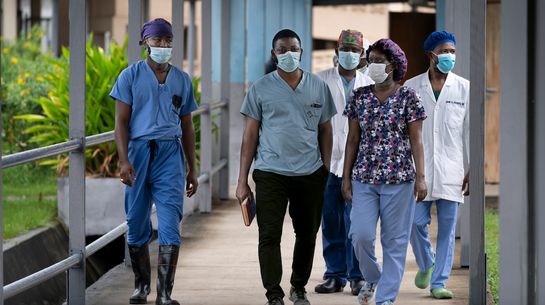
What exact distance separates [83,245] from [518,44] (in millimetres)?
3072

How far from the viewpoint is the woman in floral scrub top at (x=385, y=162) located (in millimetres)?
7301

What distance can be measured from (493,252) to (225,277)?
3.30 meters

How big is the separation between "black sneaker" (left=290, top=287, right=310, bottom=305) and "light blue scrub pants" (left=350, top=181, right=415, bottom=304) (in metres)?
0.48

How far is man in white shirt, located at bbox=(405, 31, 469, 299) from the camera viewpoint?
27.2 ft

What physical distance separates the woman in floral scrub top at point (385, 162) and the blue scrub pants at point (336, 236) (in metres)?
0.94

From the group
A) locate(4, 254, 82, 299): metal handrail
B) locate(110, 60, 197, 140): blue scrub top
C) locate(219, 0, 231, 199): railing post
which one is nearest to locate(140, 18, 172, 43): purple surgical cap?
locate(110, 60, 197, 140): blue scrub top

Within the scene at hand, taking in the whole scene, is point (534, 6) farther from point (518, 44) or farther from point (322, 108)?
point (322, 108)

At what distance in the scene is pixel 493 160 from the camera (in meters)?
16.2

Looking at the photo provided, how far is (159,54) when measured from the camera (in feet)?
25.1

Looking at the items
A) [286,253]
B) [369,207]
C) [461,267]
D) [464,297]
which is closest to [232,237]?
[286,253]

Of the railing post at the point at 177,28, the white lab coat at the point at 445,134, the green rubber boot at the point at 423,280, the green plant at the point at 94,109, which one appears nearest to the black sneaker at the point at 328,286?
the green rubber boot at the point at 423,280

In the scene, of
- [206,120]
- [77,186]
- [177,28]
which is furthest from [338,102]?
[206,120]

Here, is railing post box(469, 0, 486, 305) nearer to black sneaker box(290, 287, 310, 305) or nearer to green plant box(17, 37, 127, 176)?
black sneaker box(290, 287, 310, 305)

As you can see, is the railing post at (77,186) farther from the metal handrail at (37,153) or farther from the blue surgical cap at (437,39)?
the blue surgical cap at (437,39)
